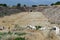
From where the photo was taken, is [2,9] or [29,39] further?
[2,9]

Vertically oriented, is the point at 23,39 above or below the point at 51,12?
above

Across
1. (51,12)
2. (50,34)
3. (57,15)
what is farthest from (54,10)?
(50,34)

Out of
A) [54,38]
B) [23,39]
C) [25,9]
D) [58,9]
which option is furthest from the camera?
[25,9]

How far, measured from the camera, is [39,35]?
18859mm

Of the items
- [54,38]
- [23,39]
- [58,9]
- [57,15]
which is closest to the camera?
[23,39]

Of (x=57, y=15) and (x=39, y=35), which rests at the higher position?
(x=39, y=35)

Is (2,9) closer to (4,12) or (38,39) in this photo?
(4,12)

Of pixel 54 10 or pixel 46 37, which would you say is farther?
pixel 54 10

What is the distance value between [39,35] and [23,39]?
7.66 feet

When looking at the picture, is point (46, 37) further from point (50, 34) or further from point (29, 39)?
point (29, 39)

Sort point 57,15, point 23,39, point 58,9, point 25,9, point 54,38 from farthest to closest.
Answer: point 25,9, point 58,9, point 57,15, point 54,38, point 23,39

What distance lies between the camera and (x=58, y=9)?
5262 centimetres

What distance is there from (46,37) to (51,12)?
34.4m

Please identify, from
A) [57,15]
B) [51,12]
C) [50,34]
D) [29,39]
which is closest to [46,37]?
[50,34]
